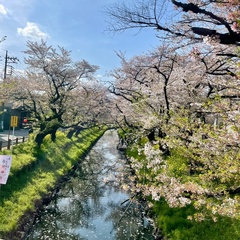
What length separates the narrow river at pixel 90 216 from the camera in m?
11.6

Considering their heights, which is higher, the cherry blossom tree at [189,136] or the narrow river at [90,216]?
the cherry blossom tree at [189,136]

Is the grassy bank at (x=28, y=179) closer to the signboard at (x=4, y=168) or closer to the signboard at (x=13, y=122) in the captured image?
the signboard at (x=4, y=168)

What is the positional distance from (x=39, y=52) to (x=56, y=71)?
91.9 inches

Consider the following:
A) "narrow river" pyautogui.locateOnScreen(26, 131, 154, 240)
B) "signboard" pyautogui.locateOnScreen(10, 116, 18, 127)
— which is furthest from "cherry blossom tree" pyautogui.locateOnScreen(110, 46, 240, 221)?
"signboard" pyautogui.locateOnScreen(10, 116, 18, 127)

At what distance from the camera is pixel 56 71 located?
22.7 m

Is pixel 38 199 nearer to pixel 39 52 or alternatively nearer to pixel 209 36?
pixel 209 36

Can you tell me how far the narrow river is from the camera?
1155cm

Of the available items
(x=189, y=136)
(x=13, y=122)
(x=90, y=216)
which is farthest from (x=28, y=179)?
(x=189, y=136)

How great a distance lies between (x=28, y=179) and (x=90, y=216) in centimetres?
452

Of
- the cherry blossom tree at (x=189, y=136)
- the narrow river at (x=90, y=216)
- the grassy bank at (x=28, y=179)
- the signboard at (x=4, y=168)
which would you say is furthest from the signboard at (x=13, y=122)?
the cherry blossom tree at (x=189, y=136)

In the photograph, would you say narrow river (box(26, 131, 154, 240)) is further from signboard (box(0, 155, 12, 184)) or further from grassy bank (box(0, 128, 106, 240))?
signboard (box(0, 155, 12, 184))

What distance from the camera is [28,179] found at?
50.2 feet

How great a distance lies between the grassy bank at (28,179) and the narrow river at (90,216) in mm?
829

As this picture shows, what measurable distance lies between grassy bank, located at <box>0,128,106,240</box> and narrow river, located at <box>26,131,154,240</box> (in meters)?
0.83
